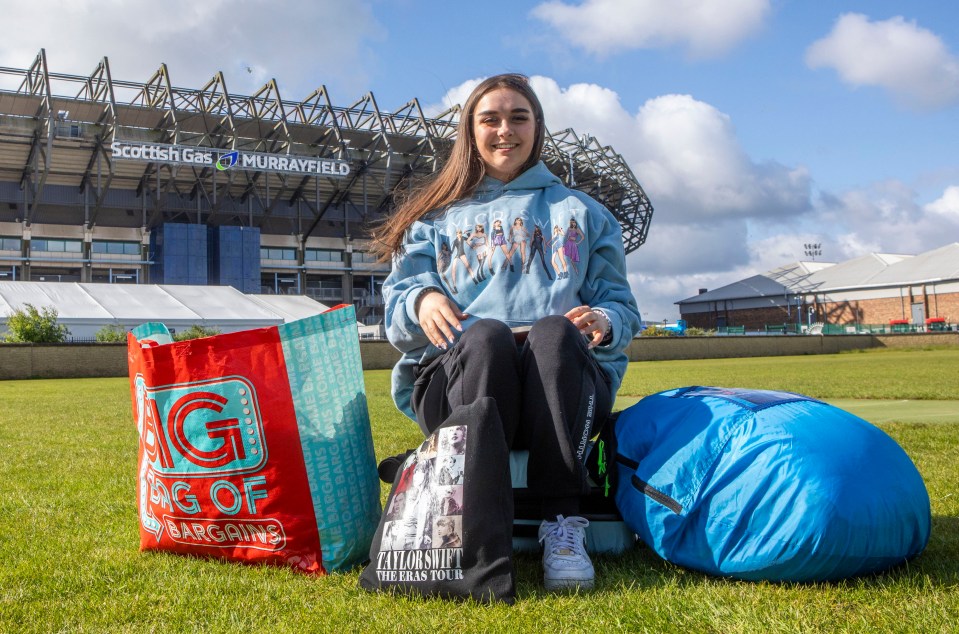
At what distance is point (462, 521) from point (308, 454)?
1.68 feet

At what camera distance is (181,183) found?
45.0 metres

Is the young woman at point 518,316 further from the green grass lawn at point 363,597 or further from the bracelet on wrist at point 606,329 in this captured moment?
the green grass lawn at point 363,597

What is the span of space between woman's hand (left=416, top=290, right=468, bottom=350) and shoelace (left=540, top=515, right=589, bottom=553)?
554 millimetres

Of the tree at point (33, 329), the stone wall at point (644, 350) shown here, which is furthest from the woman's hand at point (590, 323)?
the tree at point (33, 329)

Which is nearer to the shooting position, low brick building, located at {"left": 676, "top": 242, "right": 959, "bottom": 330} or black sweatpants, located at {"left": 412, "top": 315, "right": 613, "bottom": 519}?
black sweatpants, located at {"left": 412, "top": 315, "right": 613, "bottom": 519}

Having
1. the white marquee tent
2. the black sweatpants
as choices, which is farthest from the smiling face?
the white marquee tent

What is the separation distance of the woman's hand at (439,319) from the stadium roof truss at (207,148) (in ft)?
109

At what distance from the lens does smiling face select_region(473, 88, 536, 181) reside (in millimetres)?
2428

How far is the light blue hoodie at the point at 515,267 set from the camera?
2.22m

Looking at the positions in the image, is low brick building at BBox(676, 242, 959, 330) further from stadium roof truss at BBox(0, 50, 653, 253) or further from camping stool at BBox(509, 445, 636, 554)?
camping stool at BBox(509, 445, 636, 554)

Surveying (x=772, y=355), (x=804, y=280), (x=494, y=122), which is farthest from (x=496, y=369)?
(x=804, y=280)

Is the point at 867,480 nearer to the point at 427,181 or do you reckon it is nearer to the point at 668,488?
the point at 668,488

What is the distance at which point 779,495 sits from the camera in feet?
5.74

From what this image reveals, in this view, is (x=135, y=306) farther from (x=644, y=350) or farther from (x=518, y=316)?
(x=518, y=316)
